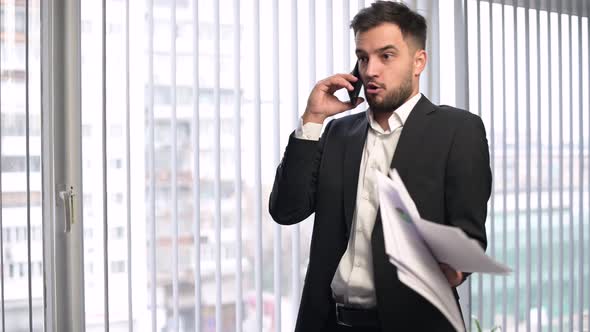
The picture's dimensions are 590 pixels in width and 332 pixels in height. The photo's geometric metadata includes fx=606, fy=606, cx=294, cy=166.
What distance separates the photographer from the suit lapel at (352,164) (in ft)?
5.05

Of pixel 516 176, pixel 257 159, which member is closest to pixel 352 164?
pixel 257 159

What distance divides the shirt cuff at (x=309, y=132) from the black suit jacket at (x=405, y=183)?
17 mm

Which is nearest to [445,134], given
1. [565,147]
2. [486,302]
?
[486,302]

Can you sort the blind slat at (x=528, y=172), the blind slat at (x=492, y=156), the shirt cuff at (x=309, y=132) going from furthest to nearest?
1. the blind slat at (x=528, y=172)
2. the blind slat at (x=492, y=156)
3. the shirt cuff at (x=309, y=132)

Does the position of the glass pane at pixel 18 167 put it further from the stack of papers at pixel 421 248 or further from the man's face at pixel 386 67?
the stack of papers at pixel 421 248

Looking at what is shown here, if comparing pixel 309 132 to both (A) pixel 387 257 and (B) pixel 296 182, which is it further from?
(A) pixel 387 257

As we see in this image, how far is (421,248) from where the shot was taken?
1.26 meters

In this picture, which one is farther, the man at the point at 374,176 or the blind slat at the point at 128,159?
the blind slat at the point at 128,159

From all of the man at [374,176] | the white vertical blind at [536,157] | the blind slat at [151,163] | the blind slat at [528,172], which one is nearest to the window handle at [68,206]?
the blind slat at [151,163]

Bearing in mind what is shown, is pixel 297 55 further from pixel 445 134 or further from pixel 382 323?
pixel 382 323

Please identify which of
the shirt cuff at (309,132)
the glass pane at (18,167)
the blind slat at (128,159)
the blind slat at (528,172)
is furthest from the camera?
the blind slat at (528,172)

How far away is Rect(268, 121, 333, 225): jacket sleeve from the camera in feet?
5.17

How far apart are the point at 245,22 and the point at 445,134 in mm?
1036

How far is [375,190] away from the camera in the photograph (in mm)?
1523
